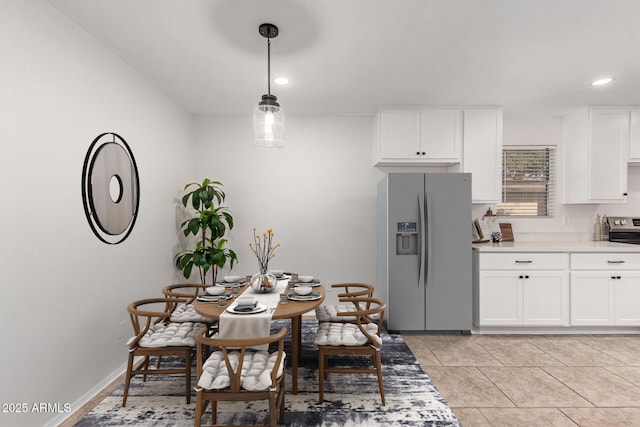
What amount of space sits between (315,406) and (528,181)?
3.91 metres

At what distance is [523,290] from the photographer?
388cm

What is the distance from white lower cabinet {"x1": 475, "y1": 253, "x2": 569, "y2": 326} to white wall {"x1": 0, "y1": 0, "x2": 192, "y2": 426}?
141 inches

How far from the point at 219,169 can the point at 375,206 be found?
2096 millimetres

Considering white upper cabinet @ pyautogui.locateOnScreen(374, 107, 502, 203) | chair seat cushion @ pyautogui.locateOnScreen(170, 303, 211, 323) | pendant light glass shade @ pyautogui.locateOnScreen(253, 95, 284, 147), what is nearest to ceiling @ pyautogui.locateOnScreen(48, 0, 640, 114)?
white upper cabinet @ pyautogui.locateOnScreen(374, 107, 502, 203)

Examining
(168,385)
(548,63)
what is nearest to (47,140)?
(168,385)

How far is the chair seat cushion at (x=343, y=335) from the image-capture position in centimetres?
248

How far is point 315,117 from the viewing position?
4629 millimetres

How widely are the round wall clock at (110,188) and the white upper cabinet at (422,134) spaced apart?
2678 millimetres

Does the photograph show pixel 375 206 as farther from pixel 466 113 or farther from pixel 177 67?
pixel 177 67

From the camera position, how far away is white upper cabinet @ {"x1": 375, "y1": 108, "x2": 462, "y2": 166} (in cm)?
421

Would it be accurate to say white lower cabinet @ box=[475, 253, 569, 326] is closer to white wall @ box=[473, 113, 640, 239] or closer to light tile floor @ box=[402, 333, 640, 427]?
light tile floor @ box=[402, 333, 640, 427]

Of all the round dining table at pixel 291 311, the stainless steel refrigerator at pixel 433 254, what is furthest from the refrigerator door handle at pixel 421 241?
the round dining table at pixel 291 311

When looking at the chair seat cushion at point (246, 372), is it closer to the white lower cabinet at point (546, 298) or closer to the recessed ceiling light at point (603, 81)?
the white lower cabinet at point (546, 298)

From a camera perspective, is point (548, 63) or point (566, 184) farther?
point (566, 184)
